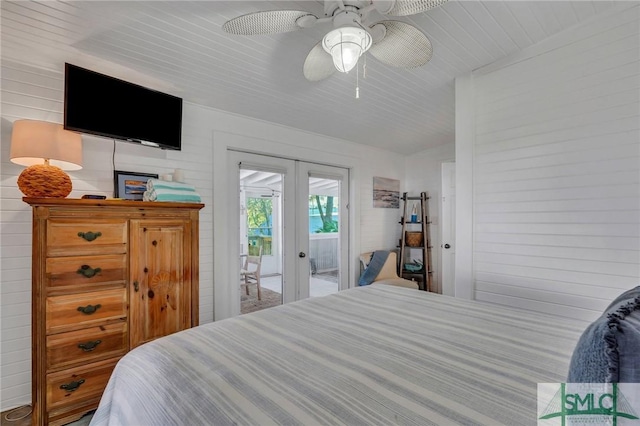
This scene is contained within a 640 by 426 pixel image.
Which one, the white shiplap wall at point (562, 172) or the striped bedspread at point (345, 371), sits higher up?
the white shiplap wall at point (562, 172)

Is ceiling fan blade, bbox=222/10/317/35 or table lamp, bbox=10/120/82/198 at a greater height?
ceiling fan blade, bbox=222/10/317/35

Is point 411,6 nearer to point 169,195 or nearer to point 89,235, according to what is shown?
point 169,195

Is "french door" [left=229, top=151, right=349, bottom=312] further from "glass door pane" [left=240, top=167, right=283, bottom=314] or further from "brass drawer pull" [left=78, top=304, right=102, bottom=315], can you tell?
"brass drawer pull" [left=78, top=304, right=102, bottom=315]

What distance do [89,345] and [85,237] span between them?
2.15 ft

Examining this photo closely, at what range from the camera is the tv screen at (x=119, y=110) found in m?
1.81

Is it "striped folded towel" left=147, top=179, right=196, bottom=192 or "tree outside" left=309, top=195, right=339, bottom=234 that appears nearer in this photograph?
"striped folded towel" left=147, top=179, right=196, bottom=192

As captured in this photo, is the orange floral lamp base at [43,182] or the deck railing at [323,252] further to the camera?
the deck railing at [323,252]

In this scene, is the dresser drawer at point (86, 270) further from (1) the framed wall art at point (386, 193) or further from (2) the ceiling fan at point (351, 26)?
(1) the framed wall art at point (386, 193)

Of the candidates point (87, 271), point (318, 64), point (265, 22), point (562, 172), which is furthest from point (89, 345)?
point (562, 172)

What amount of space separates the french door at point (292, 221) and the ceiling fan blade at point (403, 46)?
1884 mm

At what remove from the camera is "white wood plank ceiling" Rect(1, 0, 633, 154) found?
1694 millimetres

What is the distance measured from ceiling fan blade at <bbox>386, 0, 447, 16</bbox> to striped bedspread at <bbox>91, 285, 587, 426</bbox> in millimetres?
1412

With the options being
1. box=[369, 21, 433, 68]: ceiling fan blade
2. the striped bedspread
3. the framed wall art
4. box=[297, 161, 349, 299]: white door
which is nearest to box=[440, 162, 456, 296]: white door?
the framed wall art

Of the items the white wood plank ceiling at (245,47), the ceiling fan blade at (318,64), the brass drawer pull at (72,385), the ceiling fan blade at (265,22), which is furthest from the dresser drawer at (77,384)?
the ceiling fan blade at (318,64)
